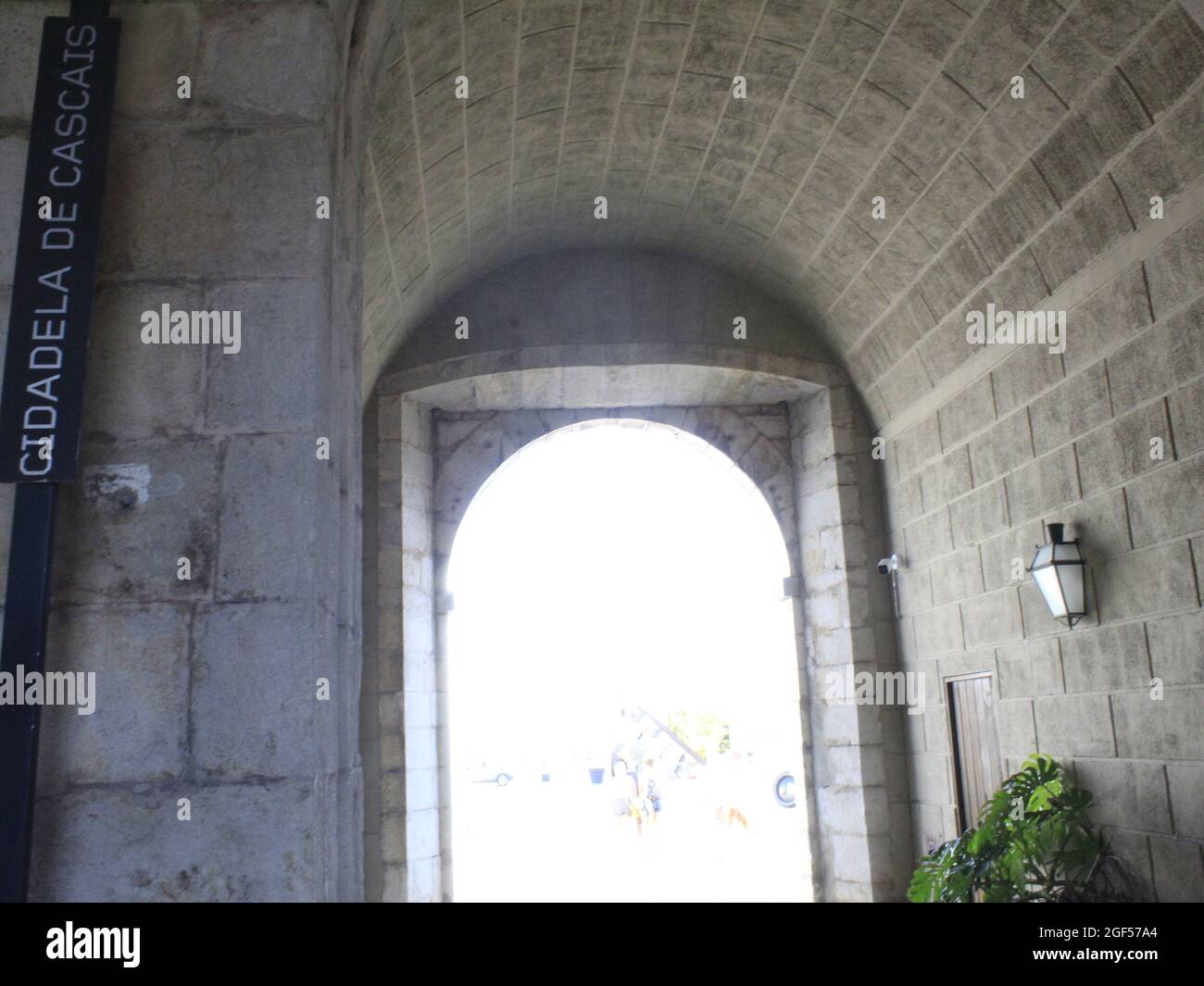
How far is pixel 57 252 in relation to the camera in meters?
2.18

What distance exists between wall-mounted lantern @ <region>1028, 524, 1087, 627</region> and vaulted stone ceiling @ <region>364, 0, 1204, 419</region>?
1.10 m

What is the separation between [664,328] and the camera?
22.5 feet

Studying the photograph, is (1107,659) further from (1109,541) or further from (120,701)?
(120,701)

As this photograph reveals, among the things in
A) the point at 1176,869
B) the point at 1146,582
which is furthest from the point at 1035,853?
the point at 1146,582

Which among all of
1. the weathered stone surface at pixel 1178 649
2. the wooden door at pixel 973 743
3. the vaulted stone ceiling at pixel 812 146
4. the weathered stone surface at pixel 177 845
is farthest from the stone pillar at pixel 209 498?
the wooden door at pixel 973 743

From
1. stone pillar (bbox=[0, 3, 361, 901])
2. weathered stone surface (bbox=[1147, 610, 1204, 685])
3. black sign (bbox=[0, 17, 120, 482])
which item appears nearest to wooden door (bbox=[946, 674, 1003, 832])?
weathered stone surface (bbox=[1147, 610, 1204, 685])

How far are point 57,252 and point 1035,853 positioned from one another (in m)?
4.03

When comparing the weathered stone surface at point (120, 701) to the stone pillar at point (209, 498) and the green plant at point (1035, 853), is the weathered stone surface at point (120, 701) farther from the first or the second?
the green plant at point (1035, 853)

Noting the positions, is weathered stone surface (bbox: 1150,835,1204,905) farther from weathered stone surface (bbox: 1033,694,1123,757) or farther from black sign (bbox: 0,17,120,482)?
black sign (bbox: 0,17,120,482)

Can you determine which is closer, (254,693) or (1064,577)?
(254,693)

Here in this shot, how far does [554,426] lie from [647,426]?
652mm

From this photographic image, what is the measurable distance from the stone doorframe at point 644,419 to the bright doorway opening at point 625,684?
0.14 m
